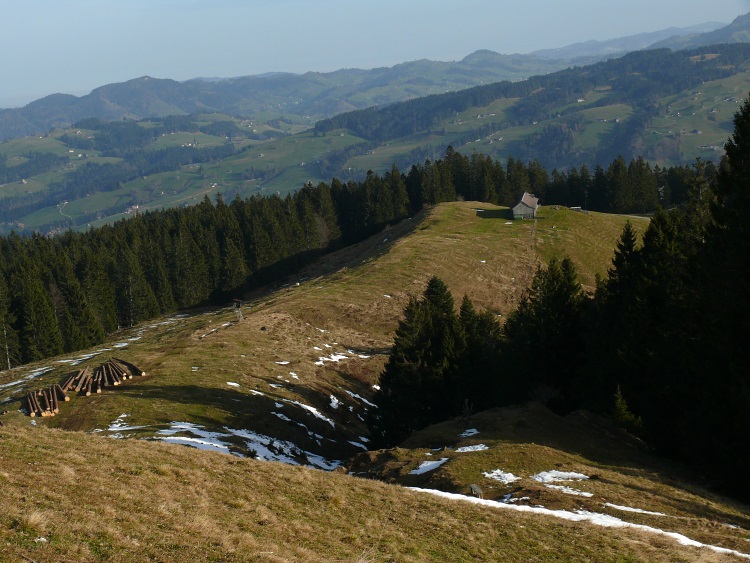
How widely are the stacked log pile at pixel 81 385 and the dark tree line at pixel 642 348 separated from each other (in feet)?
72.6

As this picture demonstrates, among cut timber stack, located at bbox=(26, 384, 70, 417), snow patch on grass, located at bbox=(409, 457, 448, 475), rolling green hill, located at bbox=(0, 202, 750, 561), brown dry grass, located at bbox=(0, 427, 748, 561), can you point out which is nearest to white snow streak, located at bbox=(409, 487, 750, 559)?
rolling green hill, located at bbox=(0, 202, 750, 561)

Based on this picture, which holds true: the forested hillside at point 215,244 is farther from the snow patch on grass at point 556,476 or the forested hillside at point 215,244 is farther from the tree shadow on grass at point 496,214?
the snow patch on grass at point 556,476

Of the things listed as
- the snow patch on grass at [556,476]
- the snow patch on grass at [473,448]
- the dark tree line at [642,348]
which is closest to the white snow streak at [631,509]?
the snow patch on grass at [556,476]

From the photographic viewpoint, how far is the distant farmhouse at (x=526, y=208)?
11606cm

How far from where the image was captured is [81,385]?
4756 centimetres

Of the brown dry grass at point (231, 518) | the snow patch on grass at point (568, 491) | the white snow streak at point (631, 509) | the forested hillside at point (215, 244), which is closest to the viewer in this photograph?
the brown dry grass at point (231, 518)

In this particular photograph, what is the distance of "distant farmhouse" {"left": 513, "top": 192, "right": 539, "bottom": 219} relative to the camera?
381 ft

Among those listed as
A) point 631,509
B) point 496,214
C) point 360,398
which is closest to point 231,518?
point 631,509

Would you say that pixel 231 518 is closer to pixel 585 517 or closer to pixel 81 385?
pixel 585 517

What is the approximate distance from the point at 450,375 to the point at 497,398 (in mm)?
4520

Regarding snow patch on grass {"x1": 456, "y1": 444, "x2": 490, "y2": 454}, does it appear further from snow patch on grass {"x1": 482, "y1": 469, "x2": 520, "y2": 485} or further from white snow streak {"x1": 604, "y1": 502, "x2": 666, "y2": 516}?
white snow streak {"x1": 604, "y1": 502, "x2": 666, "y2": 516}

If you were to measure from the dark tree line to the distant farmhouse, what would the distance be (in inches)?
2306

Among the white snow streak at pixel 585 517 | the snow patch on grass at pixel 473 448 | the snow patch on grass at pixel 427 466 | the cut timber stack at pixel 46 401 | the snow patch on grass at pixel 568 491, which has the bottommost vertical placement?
the snow patch on grass at pixel 473 448

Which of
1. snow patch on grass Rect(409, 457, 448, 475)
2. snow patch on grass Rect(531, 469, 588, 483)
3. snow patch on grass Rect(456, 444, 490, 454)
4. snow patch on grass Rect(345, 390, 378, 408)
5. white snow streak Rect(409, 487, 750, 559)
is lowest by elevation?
snow patch on grass Rect(345, 390, 378, 408)
